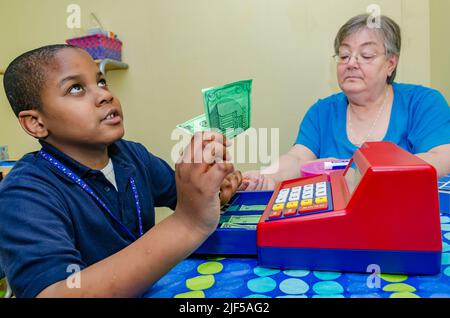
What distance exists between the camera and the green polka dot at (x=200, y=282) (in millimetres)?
522

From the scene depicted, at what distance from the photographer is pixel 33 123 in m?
0.78

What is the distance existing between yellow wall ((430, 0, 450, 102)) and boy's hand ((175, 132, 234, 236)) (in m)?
1.61

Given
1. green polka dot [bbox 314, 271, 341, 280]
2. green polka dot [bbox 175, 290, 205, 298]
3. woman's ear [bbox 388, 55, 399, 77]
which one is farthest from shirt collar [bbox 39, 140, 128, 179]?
woman's ear [bbox 388, 55, 399, 77]

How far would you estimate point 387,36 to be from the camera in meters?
1.38

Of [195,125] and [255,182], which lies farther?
[255,182]

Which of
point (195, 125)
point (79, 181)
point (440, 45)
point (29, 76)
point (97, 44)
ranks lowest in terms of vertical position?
point (79, 181)

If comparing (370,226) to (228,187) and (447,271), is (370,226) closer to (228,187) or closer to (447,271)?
(447,271)

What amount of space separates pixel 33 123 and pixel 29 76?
0.33ft

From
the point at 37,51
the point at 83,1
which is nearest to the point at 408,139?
the point at 37,51

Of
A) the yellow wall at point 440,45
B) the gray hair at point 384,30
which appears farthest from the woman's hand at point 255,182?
the yellow wall at point 440,45

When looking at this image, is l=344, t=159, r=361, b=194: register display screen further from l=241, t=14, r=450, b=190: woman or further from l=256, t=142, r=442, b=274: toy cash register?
l=241, t=14, r=450, b=190: woman

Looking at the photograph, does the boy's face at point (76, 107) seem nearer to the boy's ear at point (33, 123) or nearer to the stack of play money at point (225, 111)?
the boy's ear at point (33, 123)

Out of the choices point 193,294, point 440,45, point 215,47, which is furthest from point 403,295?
point 215,47

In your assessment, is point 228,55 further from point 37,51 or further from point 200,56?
point 37,51
